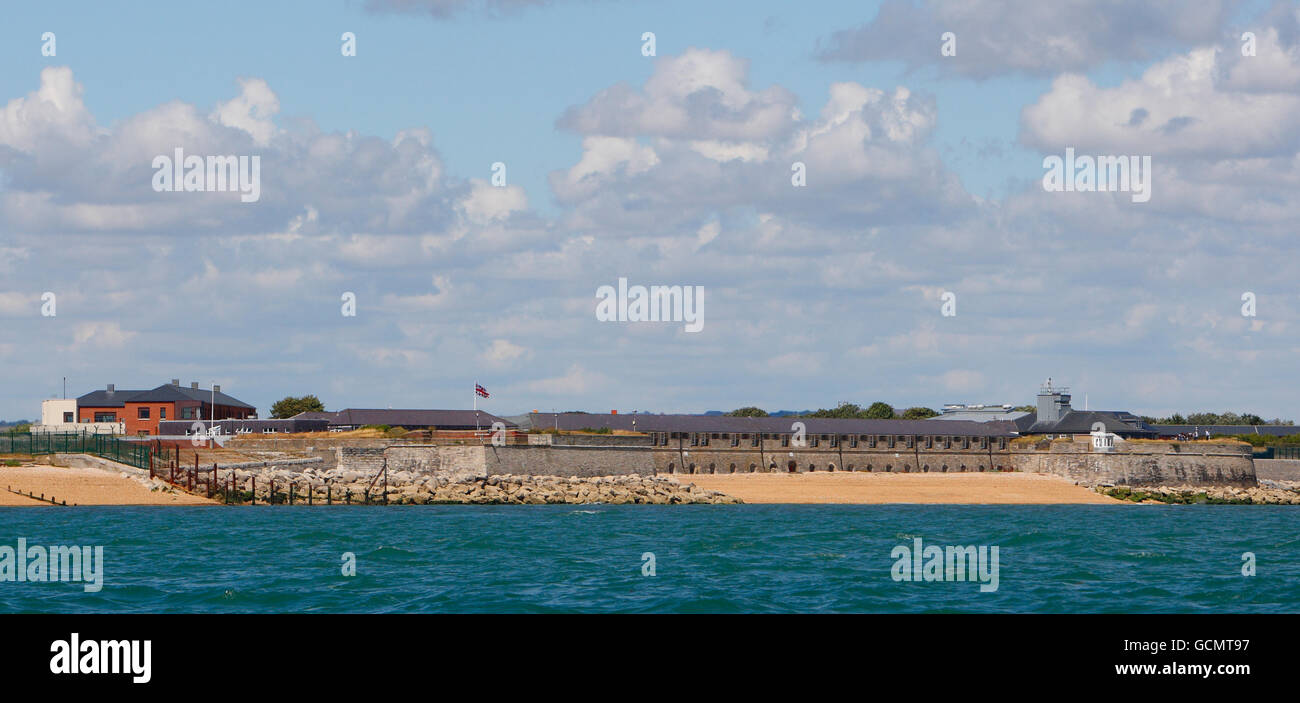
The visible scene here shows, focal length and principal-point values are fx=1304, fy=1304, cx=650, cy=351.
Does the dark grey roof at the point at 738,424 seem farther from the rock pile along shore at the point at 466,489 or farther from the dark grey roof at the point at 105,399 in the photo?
the dark grey roof at the point at 105,399

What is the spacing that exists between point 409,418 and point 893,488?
143 feet

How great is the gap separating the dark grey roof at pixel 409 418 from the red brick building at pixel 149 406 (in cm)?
1021

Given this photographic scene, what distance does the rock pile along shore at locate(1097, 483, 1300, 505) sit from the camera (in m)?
97.2

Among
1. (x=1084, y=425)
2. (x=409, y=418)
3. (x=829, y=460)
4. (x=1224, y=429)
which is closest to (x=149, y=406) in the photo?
(x=409, y=418)

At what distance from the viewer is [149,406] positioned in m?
118

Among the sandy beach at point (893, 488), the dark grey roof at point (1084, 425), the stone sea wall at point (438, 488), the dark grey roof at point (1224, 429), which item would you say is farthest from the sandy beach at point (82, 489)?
the dark grey roof at point (1224, 429)

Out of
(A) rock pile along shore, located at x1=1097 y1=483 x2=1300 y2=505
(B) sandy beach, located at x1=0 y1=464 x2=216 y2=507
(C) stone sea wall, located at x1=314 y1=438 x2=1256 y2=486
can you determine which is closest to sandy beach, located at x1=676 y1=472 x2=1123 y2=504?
(A) rock pile along shore, located at x1=1097 y1=483 x2=1300 y2=505

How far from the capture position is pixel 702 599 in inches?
1111

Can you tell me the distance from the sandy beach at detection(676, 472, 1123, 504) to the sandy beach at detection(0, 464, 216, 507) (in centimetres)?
3572

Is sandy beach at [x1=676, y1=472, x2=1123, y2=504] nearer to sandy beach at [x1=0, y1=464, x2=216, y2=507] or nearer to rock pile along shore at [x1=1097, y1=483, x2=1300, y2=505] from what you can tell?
rock pile along shore at [x1=1097, y1=483, x2=1300, y2=505]

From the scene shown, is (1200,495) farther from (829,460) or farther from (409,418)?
(409,418)

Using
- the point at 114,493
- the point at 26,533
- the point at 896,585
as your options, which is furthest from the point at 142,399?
the point at 896,585

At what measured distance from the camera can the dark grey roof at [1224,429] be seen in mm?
142750
